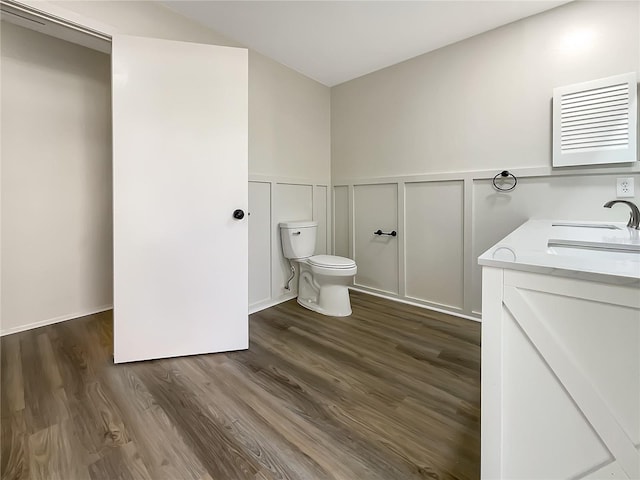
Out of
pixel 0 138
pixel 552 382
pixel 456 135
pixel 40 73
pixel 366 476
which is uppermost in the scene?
pixel 40 73

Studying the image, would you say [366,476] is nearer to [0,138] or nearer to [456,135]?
[456,135]

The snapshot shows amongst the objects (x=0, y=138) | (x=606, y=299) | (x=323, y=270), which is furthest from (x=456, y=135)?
(x=0, y=138)

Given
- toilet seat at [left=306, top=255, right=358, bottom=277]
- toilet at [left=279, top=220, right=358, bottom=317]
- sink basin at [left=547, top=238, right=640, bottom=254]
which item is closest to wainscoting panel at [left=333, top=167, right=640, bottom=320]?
toilet at [left=279, top=220, right=358, bottom=317]

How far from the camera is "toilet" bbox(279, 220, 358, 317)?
2.31m

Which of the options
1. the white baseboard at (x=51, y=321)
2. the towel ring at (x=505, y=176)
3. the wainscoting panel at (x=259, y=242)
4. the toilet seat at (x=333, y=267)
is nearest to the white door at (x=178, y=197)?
the wainscoting panel at (x=259, y=242)

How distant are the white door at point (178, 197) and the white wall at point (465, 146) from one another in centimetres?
143

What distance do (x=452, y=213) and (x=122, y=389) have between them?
2.45 metres

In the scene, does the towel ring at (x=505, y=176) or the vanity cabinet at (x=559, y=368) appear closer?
the vanity cabinet at (x=559, y=368)

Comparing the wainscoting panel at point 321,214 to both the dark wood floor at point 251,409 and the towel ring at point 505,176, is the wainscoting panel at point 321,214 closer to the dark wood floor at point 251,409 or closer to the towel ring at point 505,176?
the dark wood floor at point 251,409

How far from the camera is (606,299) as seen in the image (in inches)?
24.5

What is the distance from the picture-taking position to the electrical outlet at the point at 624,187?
1634 mm

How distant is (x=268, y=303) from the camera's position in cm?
255

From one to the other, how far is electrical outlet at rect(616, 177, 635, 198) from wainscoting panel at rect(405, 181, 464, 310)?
2.81 ft

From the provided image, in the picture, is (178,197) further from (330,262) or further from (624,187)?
(624,187)
